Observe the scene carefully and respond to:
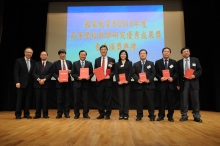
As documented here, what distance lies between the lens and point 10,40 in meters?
6.15

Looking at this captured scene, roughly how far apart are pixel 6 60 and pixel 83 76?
3498 millimetres

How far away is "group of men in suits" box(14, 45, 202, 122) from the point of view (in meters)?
3.74

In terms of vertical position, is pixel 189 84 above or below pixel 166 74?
below

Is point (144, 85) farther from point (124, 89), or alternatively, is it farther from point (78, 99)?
point (78, 99)

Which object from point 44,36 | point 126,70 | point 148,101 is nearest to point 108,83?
point 126,70

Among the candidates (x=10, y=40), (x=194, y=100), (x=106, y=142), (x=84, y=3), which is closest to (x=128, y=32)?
(x=84, y=3)

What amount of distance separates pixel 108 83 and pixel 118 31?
8.09ft

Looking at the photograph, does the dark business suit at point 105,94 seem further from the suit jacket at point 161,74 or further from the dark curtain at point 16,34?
the dark curtain at point 16,34

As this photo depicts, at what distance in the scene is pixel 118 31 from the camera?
5.88m

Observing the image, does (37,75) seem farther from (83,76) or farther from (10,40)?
(10,40)

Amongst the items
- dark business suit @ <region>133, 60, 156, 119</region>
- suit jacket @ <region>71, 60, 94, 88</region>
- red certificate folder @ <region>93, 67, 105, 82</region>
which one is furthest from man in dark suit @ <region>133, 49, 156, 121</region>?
suit jacket @ <region>71, 60, 94, 88</region>

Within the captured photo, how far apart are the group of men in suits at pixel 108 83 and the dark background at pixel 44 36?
2308mm

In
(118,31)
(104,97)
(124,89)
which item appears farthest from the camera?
(118,31)

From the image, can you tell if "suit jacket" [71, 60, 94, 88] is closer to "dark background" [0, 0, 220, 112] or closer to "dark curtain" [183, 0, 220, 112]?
"dark background" [0, 0, 220, 112]
